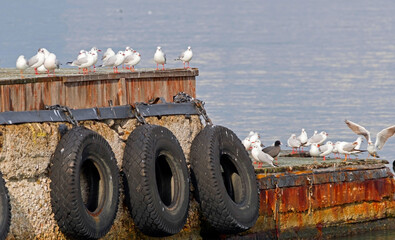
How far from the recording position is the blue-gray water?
44000 millimetres

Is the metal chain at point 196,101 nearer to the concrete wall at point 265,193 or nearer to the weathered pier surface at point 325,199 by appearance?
the concrete wall at point 265,193

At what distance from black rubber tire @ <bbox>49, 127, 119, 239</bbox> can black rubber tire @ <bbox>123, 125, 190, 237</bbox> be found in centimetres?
40

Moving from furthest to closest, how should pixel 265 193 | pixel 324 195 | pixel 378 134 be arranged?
pixel 378 134 → pixel 324 195 → pixel 265 193

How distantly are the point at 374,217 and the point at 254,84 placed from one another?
37641 mm

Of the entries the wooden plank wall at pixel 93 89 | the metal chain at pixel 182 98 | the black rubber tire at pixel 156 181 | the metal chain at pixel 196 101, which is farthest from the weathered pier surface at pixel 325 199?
the black rubber tire at pixel 156 181

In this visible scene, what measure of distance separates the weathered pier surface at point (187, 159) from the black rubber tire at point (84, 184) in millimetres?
188

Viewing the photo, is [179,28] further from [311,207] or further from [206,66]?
[311,207]

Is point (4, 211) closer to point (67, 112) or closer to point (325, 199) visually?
point (67, 112)

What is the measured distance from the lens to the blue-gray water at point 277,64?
1732 inches

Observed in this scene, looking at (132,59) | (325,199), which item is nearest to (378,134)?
(325,199)

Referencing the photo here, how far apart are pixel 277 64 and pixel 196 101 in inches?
2110

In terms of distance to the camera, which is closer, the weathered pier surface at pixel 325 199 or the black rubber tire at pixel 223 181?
the black rubber tire at pixel 223 181

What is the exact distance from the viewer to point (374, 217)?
68.5 feet

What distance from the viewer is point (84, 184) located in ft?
51.1
